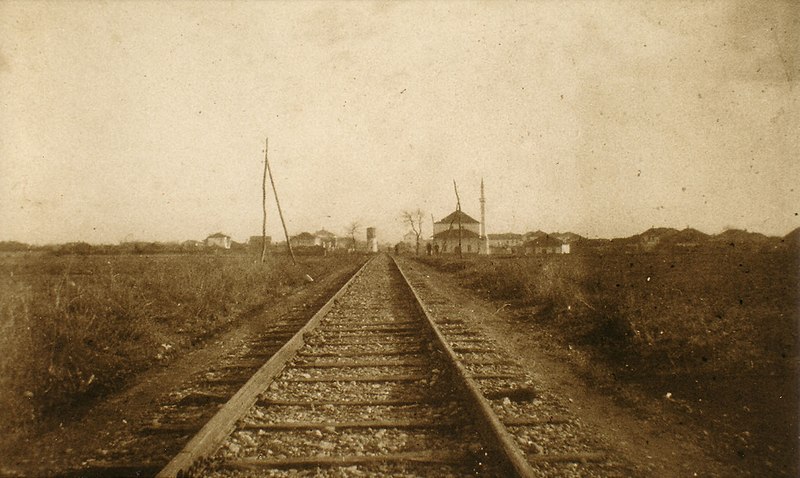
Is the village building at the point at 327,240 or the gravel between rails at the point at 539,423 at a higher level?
the village building at the point at 327,240

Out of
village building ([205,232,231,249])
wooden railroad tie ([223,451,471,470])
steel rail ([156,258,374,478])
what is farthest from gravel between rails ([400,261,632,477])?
village building ([205,232,231,249])

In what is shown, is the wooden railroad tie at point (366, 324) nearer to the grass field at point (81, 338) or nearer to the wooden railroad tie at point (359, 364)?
the grass field at point (81, 338)

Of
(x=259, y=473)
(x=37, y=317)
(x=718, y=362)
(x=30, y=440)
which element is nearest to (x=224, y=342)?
(x=37, y=317)

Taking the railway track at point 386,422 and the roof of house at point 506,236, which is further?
the roof of house at point 506,236

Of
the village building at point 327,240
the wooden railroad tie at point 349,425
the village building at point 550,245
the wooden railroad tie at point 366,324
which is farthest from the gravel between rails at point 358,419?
the village building at point 327,240

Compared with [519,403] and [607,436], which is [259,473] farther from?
[607,436]

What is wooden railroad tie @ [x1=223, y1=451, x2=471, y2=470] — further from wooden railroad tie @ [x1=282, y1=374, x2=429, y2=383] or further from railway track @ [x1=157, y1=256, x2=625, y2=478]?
wooden railroad tie @ [x1=282, y1=374, x2=429, y2=383]

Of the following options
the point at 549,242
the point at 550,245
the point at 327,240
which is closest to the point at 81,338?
the point at 550,245
